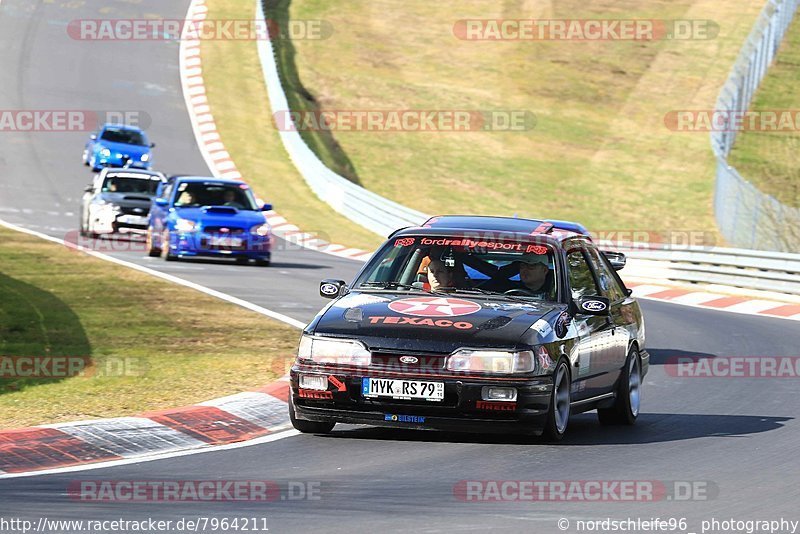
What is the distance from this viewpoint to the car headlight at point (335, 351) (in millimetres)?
9758

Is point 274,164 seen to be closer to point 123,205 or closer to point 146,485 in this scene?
point 123,205

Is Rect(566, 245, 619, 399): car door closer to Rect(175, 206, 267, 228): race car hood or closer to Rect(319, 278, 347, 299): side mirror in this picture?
Rect(319, 278, 347, 299): side mirror

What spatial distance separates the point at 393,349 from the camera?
969 cm

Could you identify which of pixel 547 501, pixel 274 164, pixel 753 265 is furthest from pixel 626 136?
pixel 547 501

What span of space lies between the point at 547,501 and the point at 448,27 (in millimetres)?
52336

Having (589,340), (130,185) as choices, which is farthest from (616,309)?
(130,185)
